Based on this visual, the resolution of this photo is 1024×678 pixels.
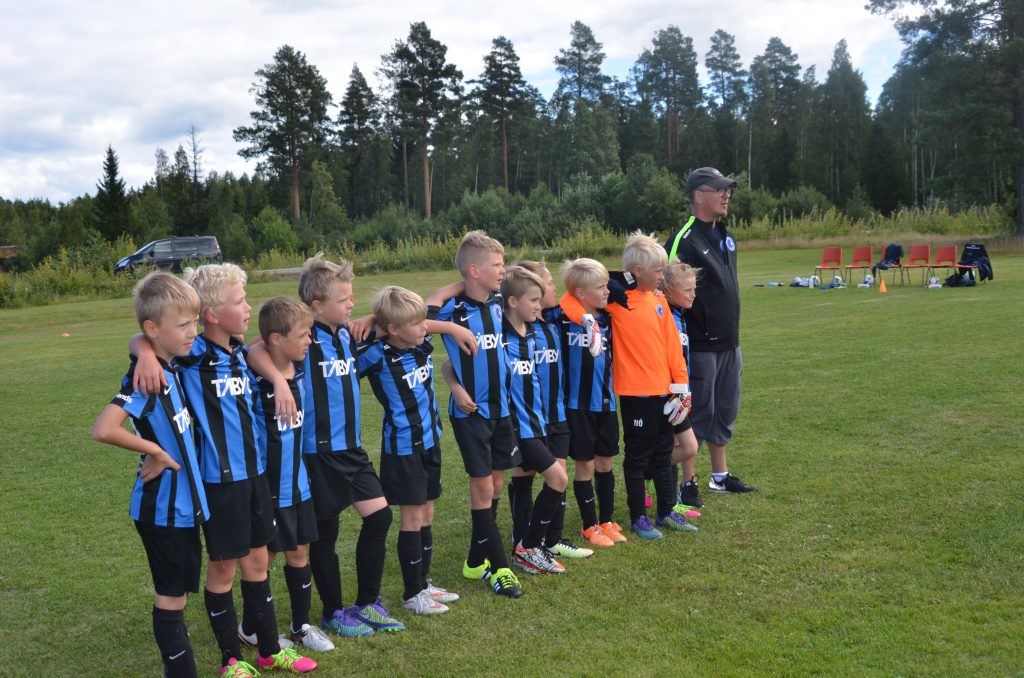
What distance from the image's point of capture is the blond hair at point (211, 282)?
11.8 ft

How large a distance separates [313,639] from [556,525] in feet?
5.12

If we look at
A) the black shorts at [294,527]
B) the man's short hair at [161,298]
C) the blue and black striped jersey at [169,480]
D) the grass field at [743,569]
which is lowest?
the grass field at [743,569]

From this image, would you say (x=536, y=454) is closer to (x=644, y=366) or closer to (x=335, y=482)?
(x=644, y=366)

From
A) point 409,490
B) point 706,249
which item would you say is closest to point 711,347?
point 706,249

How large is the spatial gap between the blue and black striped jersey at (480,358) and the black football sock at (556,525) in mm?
676

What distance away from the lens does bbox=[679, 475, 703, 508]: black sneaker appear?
19.1 ft

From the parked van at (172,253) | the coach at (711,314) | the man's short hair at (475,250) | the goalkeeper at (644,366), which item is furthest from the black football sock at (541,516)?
the parked van at (172,253)

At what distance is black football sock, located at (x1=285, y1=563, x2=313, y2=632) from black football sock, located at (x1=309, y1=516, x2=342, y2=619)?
11 centimetres

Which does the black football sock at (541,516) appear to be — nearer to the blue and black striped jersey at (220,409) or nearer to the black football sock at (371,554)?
the black football sock at (371,554)

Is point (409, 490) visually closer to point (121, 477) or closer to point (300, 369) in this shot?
point (300, 369)

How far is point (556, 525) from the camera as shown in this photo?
4.94 m

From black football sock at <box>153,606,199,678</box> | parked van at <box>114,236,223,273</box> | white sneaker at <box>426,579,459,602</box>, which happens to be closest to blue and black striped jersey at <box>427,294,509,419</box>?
white sneaker at <box>426,579,459,602</box>

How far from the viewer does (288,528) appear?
388 centimetres

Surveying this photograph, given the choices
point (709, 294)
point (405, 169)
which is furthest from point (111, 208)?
point (709, 294)
